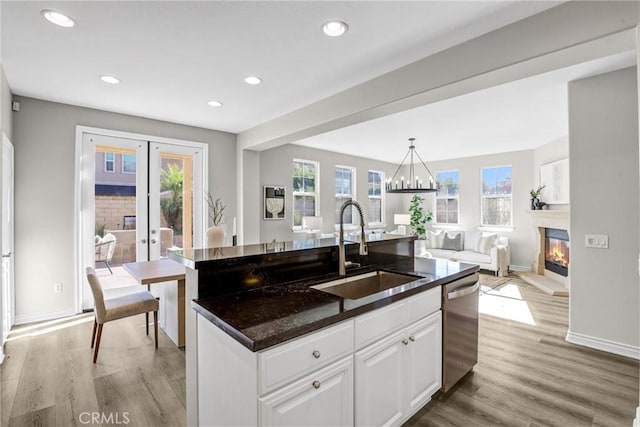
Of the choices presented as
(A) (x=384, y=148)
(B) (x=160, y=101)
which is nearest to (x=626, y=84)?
(A) (x=384, y=148)

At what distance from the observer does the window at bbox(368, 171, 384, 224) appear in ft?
26.9

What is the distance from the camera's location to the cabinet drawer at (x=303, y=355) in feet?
A: 3.86

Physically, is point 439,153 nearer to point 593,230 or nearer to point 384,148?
point 384,148

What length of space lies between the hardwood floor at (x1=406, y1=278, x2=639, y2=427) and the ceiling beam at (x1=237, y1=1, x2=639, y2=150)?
2347mm

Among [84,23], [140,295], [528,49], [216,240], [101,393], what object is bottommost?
[101,393]

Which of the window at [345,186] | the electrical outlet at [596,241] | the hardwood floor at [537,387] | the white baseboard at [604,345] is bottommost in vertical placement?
the hardwood floor at [537,387]

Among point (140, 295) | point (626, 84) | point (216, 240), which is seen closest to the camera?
point (626, 84)

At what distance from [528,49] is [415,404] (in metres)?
2.45

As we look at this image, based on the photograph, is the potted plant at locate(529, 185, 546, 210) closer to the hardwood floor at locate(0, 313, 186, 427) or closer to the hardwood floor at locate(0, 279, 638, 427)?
the hardwood floor at locate(0, 279, 638, 427)

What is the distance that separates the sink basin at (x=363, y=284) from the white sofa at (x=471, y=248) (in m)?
4.18

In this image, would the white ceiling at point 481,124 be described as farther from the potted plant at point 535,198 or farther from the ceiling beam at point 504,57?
the ceiling beam at point 504,57

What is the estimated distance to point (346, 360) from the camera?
145cm

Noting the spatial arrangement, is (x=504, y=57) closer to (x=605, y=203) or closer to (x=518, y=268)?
(x=605, y=203)

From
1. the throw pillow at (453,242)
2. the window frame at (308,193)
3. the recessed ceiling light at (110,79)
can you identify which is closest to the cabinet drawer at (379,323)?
the recessed ceiling light at (110,79)
